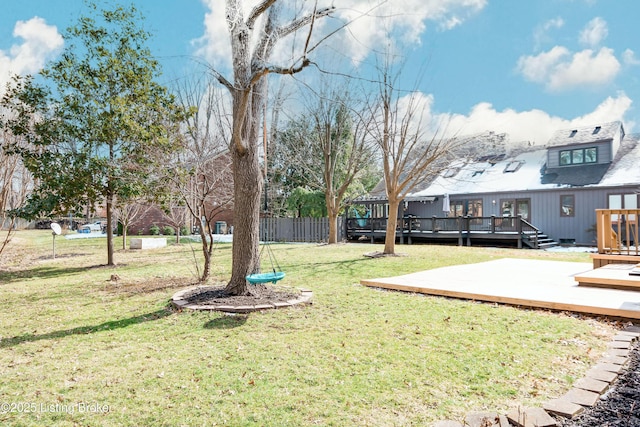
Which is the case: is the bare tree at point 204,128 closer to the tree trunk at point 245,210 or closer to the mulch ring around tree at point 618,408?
the tree trunk at point 245,210

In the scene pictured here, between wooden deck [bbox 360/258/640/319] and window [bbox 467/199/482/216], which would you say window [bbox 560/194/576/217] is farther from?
wooden deck [bbox 360/258/640/319]

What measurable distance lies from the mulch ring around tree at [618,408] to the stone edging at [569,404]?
4 centimetres

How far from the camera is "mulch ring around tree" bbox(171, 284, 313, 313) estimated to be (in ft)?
16.9

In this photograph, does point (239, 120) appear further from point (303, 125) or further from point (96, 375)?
point (303, 125)

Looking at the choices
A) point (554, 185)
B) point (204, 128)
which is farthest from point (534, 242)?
point (204, 128)

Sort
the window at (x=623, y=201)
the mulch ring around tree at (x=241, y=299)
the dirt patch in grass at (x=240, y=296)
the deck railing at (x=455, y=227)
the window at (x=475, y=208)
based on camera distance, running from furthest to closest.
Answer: the window at (x=475, y=208), the deck railing at (x=455, y=227), the window at (x=623, y=201), the dirt patch in grass at (x=240, y=296), the mulch ring around tree at (x=241, y=299)

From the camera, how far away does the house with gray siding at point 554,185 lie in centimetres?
1755

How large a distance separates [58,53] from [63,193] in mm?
3871

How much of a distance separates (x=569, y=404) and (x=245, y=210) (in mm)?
4361

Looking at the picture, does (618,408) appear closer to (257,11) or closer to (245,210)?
(245,210)

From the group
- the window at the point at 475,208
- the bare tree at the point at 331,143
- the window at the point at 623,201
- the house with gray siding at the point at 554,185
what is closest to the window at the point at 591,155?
the house with gray siding at the point at 554,185

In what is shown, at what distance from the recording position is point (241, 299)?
543cm

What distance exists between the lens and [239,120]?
518 cm

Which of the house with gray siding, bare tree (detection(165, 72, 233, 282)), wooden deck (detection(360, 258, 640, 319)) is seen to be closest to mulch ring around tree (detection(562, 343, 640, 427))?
wooden deck (detection(360, 258, 640, 319))
